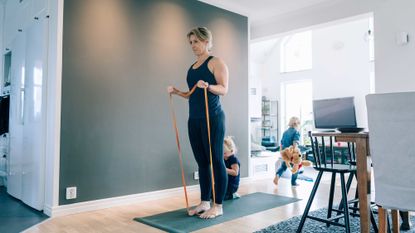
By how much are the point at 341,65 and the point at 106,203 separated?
7.04 metres

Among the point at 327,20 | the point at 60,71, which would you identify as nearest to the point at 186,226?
the point at 60,71

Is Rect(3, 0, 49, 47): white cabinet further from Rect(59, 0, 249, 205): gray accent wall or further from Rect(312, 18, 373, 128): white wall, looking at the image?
Rect(312, 18, 373, 128): white wall

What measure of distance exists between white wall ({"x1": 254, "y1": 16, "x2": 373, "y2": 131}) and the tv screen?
168mm

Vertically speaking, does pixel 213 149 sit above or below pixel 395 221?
above

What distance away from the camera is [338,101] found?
8250 millimetres

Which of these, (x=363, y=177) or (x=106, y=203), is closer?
(x=363, y=177)

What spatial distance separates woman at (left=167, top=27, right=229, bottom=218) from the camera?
2.70 m

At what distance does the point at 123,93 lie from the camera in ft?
11.3

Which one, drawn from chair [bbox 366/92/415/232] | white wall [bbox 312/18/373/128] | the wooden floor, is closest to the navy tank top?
the wooden floor

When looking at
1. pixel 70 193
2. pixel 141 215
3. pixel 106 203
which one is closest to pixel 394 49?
pixel 141 215

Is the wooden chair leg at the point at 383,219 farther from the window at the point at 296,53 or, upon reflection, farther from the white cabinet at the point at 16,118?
the window at the point at 296,53

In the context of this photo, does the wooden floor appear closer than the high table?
No

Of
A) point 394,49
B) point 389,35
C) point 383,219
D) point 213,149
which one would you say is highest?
point 389,35

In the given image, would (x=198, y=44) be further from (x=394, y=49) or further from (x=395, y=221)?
(x=394, y=49)
